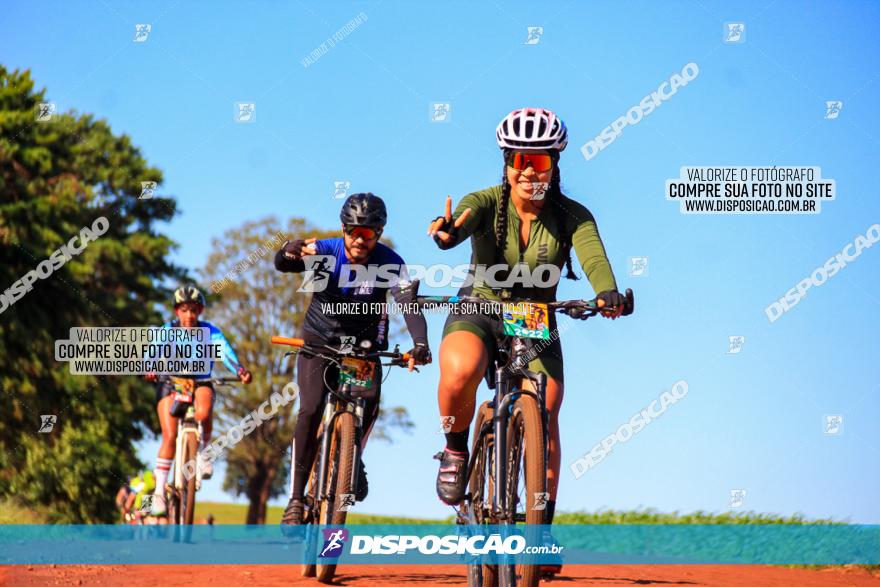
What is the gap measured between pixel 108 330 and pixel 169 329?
18.1 m

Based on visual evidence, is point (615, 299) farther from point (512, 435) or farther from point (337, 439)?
point (337, 439)

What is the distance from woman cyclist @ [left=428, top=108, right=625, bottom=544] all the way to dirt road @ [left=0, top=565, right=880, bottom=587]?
8.16 ft

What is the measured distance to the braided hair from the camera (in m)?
6.80

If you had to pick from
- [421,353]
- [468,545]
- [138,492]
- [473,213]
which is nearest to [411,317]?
[421,353]

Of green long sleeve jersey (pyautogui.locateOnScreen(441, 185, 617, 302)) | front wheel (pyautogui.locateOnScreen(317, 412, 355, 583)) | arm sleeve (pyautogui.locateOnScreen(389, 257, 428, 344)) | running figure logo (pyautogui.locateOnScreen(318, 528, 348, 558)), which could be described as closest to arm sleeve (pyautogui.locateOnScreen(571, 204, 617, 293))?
green long sleeve jersey (pyautogui.locateOnScreen(441, 185, 617, 302))

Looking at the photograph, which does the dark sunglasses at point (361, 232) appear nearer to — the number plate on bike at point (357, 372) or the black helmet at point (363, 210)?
the black helmet at point (363, 210)

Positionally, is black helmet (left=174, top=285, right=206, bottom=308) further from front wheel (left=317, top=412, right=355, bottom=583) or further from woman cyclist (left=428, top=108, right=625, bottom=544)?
woman cyclist (left=428, top=108, right=625, bottom=544)

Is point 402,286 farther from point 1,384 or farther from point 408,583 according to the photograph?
point 1,384

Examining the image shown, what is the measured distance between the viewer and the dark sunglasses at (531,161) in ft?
22.3

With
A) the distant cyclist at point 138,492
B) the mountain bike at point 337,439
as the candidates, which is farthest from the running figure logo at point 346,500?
the distant cyclist at point 138,492

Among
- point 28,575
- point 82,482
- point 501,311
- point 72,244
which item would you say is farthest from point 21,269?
point 501,311

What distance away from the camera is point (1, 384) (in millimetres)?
28344

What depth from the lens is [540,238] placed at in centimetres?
→ 687

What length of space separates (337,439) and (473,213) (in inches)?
102
